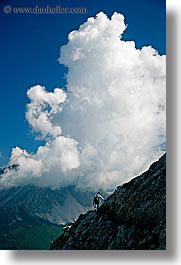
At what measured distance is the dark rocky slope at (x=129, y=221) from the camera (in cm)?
652

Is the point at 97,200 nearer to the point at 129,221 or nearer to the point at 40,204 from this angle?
the point at 129,221

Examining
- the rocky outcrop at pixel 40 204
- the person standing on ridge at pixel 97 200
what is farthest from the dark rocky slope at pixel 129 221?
the rocky outcrop at pixel 40 204

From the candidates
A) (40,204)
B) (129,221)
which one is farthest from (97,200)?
(40,204)

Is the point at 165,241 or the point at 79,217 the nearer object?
the point at 165,241

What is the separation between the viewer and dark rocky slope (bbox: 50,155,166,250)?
6.52 metres

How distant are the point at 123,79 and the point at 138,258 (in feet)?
7.67

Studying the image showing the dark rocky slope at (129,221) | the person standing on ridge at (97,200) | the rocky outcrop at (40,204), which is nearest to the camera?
the dark rocky slope at (129,221)

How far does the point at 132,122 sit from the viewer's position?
6.74 m

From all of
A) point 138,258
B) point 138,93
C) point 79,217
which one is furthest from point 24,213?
point 138,93

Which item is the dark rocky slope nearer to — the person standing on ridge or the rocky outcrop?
the person standing on ridge

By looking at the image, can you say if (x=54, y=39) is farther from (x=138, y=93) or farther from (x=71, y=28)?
(x=138, y=93)

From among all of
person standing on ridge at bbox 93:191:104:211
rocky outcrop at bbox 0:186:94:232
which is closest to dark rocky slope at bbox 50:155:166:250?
person standing on ridge at bbox 93:191:104:211

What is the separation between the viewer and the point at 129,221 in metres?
6.81

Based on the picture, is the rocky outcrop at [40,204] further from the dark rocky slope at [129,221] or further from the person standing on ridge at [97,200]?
the dark rocky slope at [129,221]
